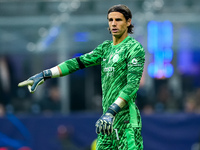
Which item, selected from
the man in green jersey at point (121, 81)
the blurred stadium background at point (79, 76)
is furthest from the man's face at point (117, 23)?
Result: the blurred stadium background at point (79, 76)

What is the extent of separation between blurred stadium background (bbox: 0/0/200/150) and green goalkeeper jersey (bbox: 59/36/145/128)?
23.1ft

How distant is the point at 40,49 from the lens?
1445 centimetres

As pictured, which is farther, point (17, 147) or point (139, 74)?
point (17, 147)

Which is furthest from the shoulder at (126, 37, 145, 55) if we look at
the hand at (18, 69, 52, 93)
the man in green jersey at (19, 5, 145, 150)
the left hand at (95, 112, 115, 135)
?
the hand at (18, 69, 52, 93)

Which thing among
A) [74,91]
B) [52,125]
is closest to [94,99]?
[74,91]

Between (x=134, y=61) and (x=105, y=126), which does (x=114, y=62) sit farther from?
(x=105, y=126)

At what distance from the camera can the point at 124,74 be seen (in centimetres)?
639

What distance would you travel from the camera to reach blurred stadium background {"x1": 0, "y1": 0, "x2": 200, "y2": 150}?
13.5m

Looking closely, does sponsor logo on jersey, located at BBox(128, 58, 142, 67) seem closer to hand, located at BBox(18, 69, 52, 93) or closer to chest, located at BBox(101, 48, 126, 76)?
chest, located at BBox(101, 48, 126, 76)

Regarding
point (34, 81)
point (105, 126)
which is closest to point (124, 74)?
point (105, 126)

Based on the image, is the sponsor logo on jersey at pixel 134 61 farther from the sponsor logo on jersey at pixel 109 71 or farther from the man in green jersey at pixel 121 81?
the sponsor logo on jersey at pixel 109 71

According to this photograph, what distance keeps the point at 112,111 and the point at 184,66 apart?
1025 centimetres

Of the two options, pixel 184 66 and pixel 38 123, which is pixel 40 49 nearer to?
pixel 38 123

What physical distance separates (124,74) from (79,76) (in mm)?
8715
